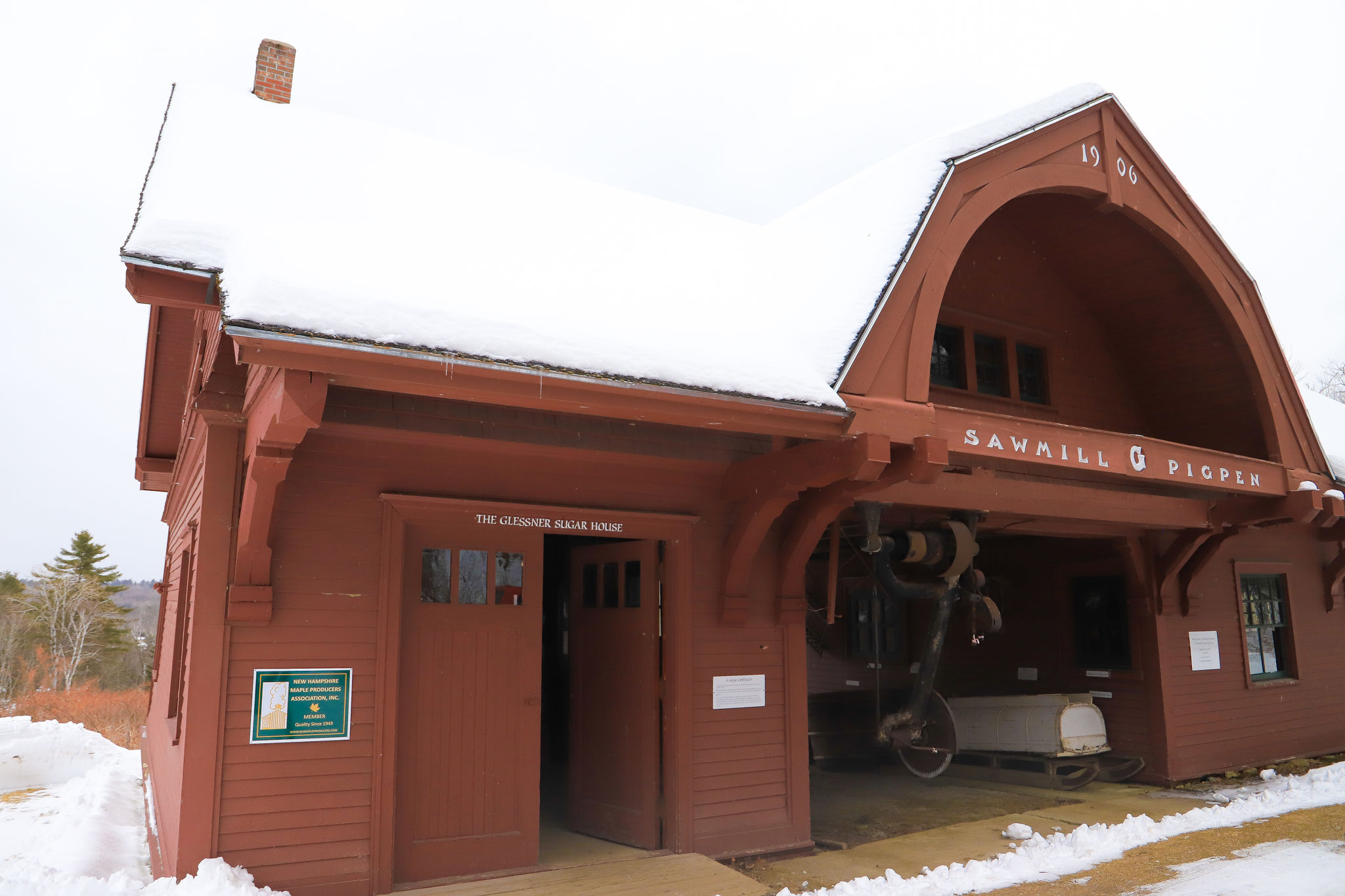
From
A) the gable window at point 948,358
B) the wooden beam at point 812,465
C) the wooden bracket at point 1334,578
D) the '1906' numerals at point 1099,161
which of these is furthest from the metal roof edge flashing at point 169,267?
the wooden bracket at point 1334,578

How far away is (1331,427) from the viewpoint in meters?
15.7

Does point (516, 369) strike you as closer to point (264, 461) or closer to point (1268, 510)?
point (264, 461)

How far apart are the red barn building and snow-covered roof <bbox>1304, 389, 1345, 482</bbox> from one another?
6.05ft

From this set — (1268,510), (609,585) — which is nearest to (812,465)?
(609,585)

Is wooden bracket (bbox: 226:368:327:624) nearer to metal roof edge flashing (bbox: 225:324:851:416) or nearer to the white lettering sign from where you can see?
metal roof edge flashing (bbox: 225:324:851:416)

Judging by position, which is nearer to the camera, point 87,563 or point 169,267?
point 169,267

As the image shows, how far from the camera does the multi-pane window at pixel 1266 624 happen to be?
1241 cm

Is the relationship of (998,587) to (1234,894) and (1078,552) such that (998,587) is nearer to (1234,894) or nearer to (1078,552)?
(1078,552)

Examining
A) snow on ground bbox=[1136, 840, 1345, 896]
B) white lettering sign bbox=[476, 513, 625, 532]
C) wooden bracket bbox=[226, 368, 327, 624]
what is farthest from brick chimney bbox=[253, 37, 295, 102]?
snow on ground bbox=[1136, 840, 1345, 896]

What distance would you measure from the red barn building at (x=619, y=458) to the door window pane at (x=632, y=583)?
3 cm

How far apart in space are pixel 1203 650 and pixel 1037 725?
263 cm

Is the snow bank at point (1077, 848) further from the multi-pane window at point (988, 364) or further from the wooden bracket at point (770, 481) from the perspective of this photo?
the multi-pane window at point (988, 364)

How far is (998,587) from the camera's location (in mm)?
12781

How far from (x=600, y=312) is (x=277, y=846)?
12.7ft
